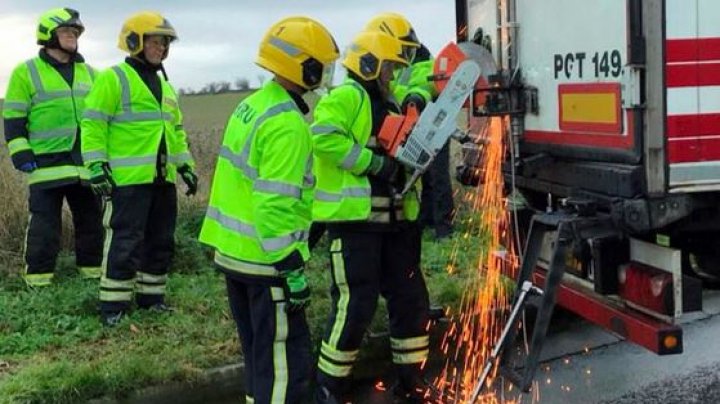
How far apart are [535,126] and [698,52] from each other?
1208 millimetres

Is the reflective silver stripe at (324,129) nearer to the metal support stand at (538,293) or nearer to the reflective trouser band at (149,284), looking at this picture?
the metal support stand at (538,293)

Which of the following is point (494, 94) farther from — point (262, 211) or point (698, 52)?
point (262, 211)

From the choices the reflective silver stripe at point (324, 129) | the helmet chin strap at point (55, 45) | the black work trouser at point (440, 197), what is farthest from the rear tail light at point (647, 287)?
the helmet chin strap at point (55, 45)

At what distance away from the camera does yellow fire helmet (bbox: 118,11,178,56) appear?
562 centimetres

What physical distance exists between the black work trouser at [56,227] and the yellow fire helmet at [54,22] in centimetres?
110

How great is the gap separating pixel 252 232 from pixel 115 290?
234cm

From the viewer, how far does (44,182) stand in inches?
253

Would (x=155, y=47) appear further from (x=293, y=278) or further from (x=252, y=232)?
(x=293, y=278)

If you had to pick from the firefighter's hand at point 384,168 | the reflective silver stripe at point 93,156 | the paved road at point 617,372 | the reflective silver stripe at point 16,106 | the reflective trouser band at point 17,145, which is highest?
the reflective silver stripe at point 16,106

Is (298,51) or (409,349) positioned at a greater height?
(298,51)

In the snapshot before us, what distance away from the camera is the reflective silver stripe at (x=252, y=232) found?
344cm

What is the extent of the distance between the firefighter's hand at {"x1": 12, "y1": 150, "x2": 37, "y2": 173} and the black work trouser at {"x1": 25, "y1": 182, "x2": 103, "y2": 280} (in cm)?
18

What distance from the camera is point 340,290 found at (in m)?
4.54

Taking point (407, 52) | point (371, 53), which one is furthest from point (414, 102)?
point (371, 53)
